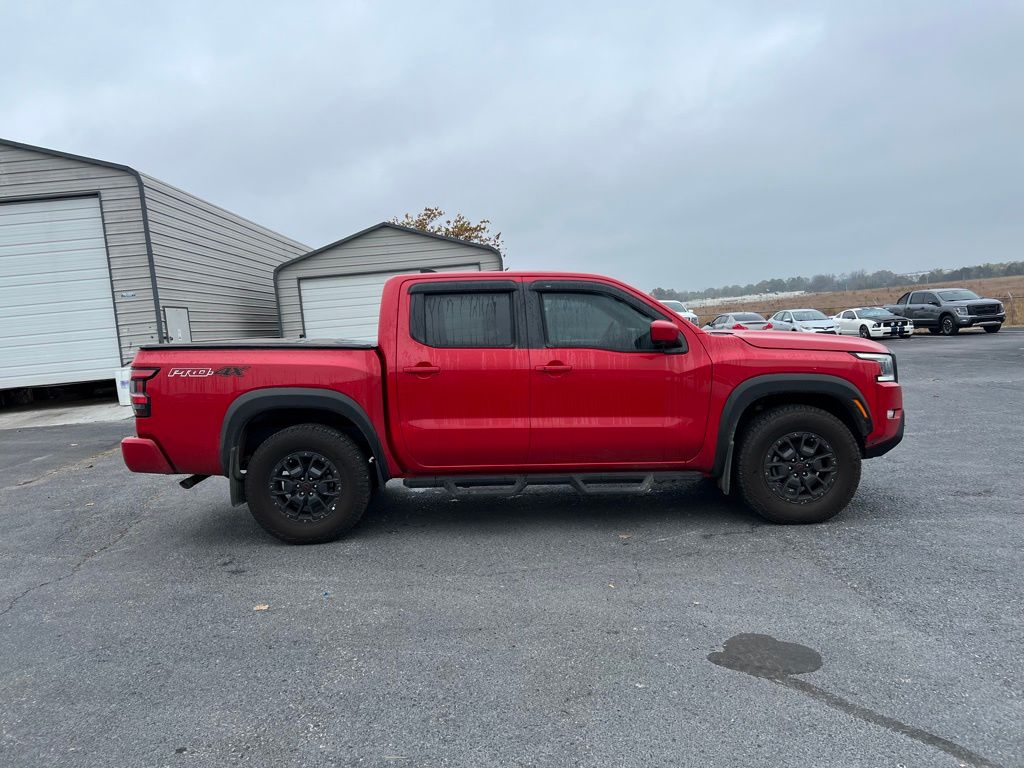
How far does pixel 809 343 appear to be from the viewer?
16.5ft

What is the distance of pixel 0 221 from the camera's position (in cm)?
1396

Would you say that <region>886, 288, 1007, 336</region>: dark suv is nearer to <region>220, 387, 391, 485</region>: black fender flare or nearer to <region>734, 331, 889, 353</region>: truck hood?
<region>734, 331, 889, 353</region>: truck hood

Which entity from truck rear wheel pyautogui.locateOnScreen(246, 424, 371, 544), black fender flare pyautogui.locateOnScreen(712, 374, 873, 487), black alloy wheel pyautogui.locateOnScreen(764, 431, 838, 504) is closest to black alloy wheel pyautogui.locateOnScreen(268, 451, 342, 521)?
truck rear wheel pyautogui.locateOnScreen(246, 424, 371, 544)

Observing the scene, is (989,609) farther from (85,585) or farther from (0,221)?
(0,221)

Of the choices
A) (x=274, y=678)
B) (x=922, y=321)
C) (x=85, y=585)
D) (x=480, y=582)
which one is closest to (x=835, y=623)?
(x=480, y=582)

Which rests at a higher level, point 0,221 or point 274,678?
point 0,221

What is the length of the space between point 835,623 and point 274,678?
8.95 feet

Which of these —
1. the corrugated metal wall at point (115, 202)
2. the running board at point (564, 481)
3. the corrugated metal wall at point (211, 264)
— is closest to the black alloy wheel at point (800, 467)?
the running board at point (564, 481)

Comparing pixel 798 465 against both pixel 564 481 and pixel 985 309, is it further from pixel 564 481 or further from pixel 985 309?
pixel 985 309

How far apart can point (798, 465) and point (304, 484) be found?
11.6 ft

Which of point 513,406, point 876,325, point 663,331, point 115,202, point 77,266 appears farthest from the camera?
point 876,325

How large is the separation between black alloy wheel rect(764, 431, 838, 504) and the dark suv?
2611 cm

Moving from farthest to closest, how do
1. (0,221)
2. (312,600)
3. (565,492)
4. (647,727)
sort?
(0,221), (565,492), (312,600), (647,727)

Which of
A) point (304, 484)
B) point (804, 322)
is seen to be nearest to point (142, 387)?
point (304, 484)
